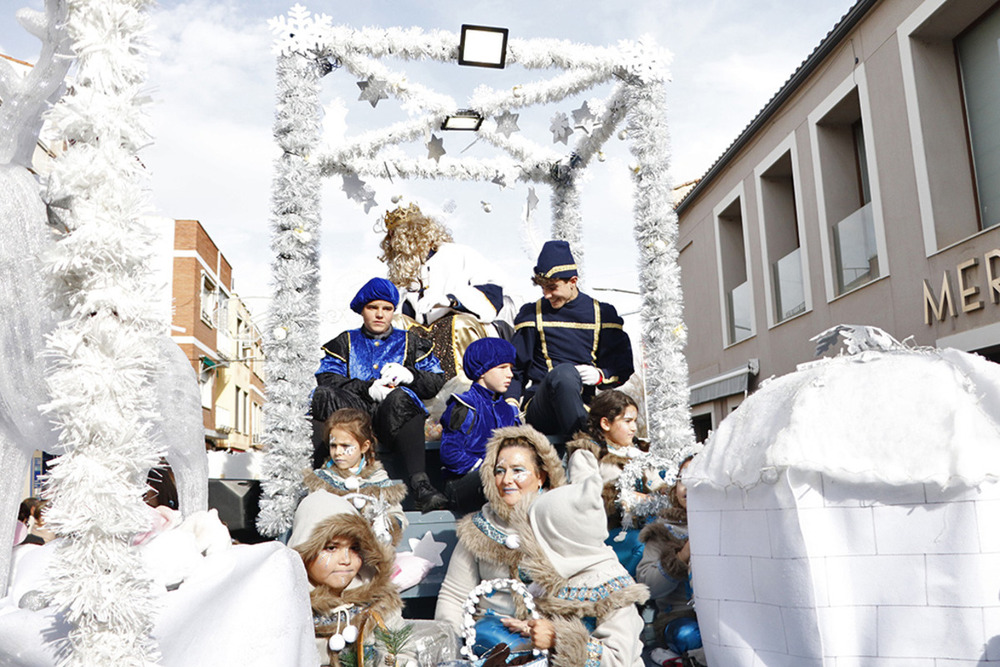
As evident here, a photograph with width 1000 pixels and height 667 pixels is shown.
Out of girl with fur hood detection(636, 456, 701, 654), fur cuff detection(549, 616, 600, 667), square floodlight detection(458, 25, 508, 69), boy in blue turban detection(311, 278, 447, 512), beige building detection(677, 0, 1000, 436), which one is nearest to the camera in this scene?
fur cuff detection(549, 616, 600, 667)

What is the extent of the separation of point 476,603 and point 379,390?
1805mm

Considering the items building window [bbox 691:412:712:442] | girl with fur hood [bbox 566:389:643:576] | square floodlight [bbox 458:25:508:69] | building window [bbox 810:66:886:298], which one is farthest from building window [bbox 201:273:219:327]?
girl with fur hood [bbox 566:389:643:576]

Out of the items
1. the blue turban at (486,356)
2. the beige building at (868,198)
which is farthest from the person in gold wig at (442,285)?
the beige building at (868,198)

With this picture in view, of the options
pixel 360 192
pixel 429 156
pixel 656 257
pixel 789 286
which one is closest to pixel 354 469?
pixel 656 257

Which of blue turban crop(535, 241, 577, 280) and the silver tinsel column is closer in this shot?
the silver tinsel column

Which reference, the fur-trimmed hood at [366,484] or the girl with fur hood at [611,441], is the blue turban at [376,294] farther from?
the girl with fur hood at [611,441]

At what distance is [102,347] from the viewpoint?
1.75m

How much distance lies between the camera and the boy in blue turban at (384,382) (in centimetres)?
430

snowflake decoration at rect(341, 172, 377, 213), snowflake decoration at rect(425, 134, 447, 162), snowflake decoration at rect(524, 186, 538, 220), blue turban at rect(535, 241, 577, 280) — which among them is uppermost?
snowflake decoration at rect(425, 134, 447, 162)

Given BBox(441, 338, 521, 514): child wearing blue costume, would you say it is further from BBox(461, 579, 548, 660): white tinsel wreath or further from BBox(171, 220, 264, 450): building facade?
BBox(171, 220, 264, 450): building facade

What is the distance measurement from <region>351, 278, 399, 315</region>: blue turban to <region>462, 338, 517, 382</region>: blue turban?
0.64 metres

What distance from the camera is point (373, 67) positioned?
5359 millimetres

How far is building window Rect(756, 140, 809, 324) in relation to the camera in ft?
41.2

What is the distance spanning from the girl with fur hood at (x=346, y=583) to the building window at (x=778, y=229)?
10.8 metres
